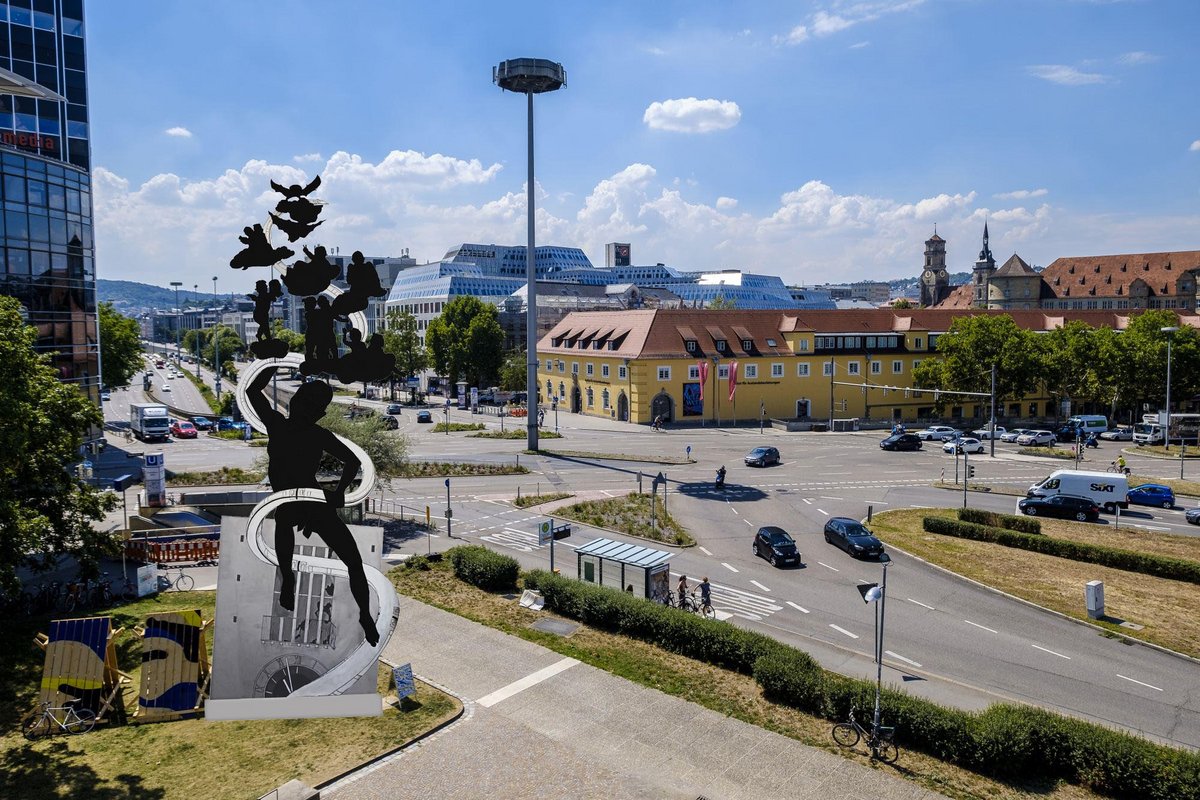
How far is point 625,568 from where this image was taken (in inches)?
1064

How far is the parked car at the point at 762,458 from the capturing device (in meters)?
57.1

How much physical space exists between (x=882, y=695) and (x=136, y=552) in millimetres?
27272

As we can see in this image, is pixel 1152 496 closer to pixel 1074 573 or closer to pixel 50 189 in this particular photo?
pixel 1074 573

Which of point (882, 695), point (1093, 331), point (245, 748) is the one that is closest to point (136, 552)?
point (245, 748)

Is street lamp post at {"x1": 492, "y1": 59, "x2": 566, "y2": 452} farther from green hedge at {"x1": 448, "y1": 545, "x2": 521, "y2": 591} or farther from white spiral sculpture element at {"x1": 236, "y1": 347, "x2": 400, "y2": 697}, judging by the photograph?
white spiral sculpture element at {"x1": 236, "y1": 347, "x2": 400, "y2": 697}

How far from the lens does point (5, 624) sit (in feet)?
76.0

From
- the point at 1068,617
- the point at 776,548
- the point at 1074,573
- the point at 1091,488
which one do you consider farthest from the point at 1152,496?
the point at 776,548

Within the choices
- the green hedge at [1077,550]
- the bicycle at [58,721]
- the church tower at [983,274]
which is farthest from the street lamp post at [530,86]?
the church tower at [983,274]

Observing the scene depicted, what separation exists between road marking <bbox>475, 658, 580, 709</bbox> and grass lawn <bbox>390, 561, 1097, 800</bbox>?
0.73 metres

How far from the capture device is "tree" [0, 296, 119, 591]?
19.2m

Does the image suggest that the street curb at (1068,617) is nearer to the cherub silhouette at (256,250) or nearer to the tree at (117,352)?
the cherub silhouette at (256,250)

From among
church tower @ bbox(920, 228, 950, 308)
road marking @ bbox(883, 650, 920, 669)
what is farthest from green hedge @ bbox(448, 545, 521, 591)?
church tower @ bbox(920, 228, 950, 308)

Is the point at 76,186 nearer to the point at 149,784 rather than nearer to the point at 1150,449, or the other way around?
the point at 149,784

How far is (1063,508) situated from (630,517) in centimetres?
2346
